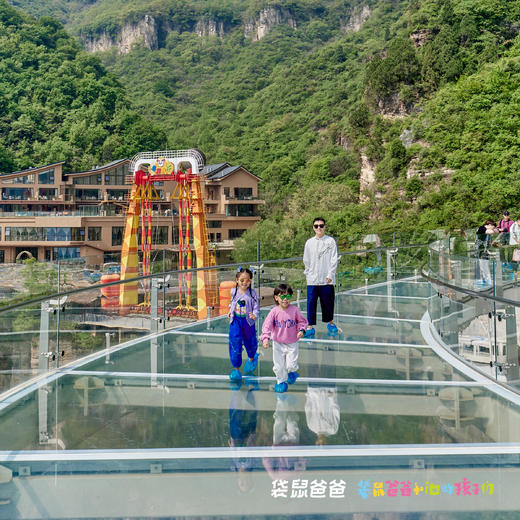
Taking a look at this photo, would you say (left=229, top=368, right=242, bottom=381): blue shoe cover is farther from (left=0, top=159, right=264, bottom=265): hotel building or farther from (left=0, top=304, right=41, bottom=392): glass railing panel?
(left=0, top=159, right=264, bottom=265): hotel building

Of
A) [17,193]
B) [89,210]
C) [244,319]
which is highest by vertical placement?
[17,193]

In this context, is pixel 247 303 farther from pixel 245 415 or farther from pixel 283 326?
pixel 245 415

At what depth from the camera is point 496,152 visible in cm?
3847

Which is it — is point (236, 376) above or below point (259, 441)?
above

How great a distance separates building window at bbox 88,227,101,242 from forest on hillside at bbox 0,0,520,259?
12.8 metres

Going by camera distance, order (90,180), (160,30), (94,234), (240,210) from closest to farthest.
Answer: (94,234)
(90,180)
(240,210)
(160,30)

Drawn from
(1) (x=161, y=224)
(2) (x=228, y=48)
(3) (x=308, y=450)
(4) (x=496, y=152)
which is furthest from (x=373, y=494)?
(2) (x=228, y=48)

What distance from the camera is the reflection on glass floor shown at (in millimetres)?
2852

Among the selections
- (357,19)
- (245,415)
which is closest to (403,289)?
(245,415)

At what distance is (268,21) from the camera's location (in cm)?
13662

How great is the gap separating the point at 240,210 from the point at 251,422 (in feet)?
176

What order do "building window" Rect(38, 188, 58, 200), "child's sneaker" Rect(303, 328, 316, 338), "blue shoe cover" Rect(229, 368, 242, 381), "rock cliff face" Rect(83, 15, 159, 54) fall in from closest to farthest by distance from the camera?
"blue shoe cover" Rect(229, 368, 242, 381)
"child's sneaker" Rect(303, 328, 316, 338)
"building window" Rect(38, 188, 58, 200)
"rock cliff face" Rect(83, 15, 159, 54)

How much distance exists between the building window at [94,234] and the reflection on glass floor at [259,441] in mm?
46314

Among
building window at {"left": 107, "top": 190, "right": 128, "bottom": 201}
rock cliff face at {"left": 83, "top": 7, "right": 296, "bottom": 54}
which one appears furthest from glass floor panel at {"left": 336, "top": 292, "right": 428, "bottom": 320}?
rock cliff face at {"left": 83, "top": 7, "right": 296, "bottom": 54}
